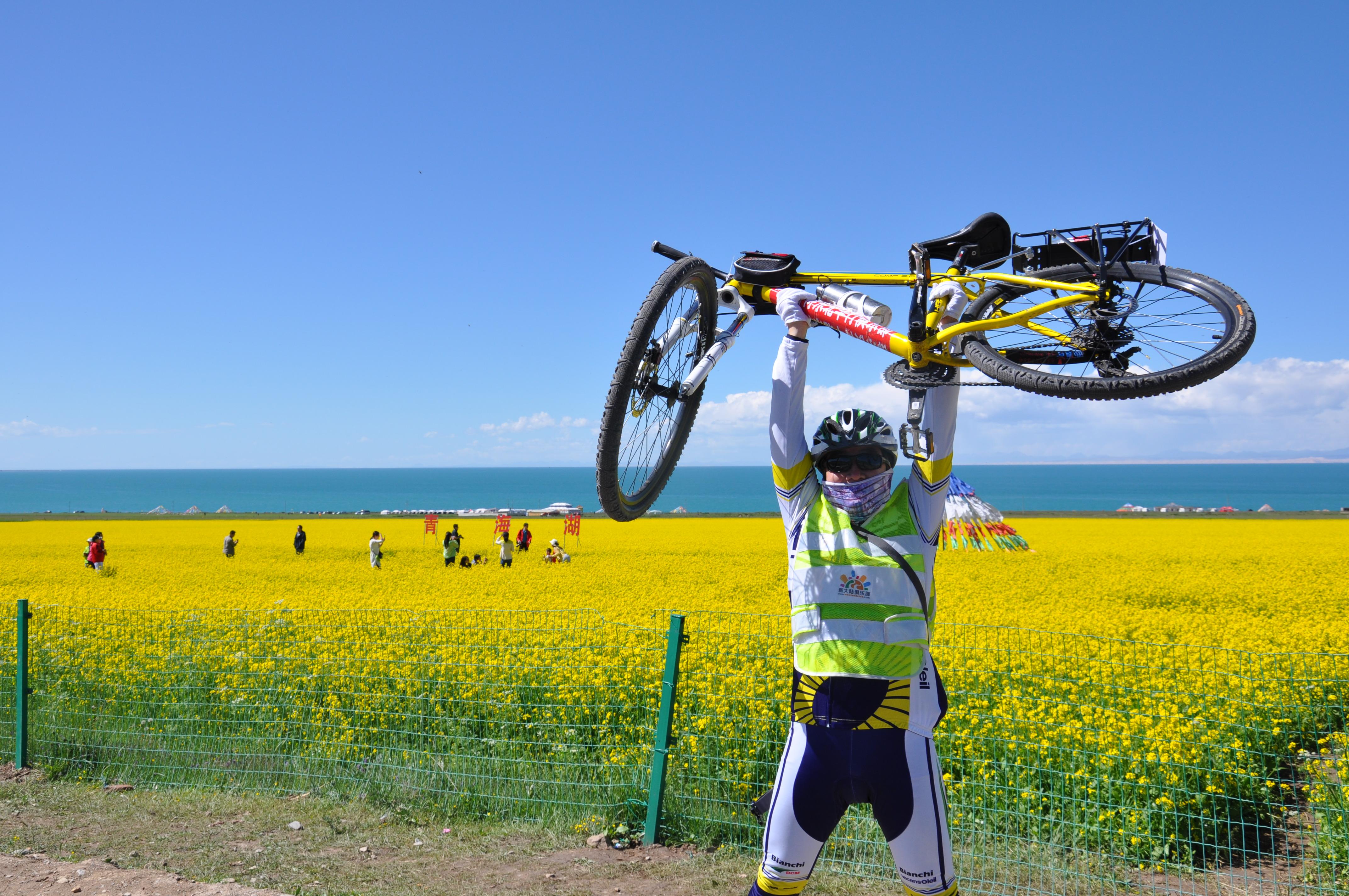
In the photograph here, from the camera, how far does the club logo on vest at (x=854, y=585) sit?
2822 millimetres

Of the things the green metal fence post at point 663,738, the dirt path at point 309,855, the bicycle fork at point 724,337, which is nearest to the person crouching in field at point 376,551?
the dirt path at point 309,855

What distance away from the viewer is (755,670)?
6.61 m

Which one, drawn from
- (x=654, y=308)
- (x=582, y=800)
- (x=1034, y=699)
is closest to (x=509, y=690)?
(x=582, y=800)

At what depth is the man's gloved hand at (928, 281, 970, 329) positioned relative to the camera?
318 centimetres

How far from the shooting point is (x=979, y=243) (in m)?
3.66

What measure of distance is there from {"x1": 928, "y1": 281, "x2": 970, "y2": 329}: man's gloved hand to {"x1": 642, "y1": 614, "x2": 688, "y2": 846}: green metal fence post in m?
2.25

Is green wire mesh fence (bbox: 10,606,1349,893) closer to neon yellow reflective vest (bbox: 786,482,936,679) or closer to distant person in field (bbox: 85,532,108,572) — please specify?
neon yellow reflective vest (bbox: 786,482,936,679)

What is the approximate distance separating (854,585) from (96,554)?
23.2 metres

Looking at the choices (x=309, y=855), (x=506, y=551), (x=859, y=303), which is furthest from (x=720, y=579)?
(x=859, y=303)

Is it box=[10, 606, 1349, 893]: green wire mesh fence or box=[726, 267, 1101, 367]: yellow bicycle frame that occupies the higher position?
box=[726, 267, 1101, 367]: yellow bicycle frame

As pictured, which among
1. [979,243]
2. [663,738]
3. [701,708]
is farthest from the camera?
[701,708]

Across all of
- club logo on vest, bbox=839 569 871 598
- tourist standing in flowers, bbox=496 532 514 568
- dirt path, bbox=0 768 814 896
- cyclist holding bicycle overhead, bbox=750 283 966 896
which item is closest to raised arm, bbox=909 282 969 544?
cyclist holding bicycle overhead, bbox=750 283 966 896

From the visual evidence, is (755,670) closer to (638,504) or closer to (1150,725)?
(1150,725)

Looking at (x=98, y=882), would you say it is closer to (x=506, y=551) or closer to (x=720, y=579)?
(x=720, y=579)
